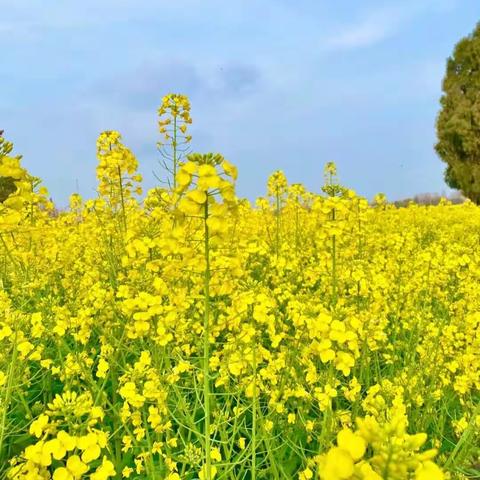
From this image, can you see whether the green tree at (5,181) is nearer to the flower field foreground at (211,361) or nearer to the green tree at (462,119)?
the flower field foreground at (211,361)

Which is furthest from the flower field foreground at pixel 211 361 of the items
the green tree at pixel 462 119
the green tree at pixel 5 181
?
the green tree at pixel 462 119

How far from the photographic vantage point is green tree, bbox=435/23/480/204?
62.4ft

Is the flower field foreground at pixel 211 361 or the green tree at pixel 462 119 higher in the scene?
the green tree at pixel 462 119

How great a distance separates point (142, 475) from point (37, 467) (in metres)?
1.45

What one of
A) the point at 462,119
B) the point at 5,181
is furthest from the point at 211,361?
the point at 462,119

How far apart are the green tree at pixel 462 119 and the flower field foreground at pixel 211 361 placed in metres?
14.8

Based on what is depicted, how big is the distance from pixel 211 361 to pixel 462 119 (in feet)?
62.2

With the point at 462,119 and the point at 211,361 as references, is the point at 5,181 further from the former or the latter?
the point at 462,119

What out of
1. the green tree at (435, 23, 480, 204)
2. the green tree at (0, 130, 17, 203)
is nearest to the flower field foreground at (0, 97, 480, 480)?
the green tree at (0, 130, 17, 203)

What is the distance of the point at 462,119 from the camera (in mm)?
19062

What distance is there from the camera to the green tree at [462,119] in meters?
19.0

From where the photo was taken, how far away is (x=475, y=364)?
337 centimetres

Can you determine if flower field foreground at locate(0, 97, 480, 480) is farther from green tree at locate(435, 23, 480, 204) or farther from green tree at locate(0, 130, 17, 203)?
green tree at locate(435, 23, 480, 204)

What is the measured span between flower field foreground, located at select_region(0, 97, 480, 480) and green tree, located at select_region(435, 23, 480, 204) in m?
14.8
